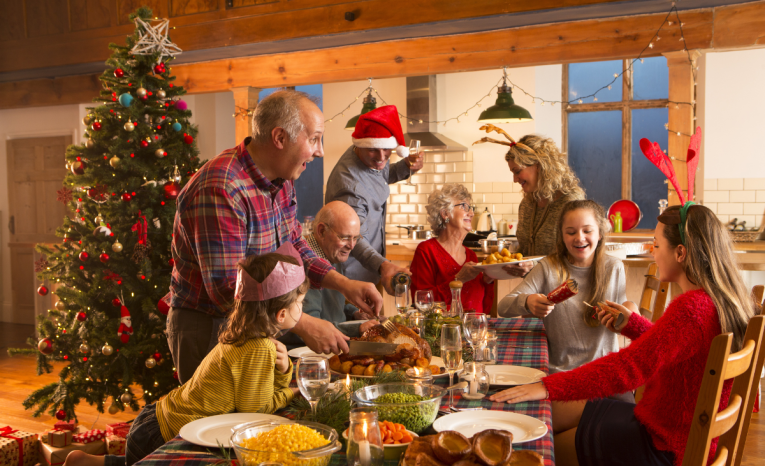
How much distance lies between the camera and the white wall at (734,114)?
21.0 feet

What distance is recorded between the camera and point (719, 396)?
140 centimetres

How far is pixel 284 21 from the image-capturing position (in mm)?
6047

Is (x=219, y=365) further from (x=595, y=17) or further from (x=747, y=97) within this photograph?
(x=747, y=97)

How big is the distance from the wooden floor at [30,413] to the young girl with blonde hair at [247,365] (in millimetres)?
2787

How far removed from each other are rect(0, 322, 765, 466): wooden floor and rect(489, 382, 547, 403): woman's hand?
90.0 inches

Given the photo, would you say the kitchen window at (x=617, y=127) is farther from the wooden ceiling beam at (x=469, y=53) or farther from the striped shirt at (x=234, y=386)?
the striped shirt at (x=234, y=386)

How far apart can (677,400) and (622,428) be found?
20 centimetres

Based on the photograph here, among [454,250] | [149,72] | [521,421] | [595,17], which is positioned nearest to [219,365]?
[521,421]

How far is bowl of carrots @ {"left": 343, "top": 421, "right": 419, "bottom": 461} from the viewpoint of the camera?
1289 millimetres

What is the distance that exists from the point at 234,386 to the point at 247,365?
66 millimetres

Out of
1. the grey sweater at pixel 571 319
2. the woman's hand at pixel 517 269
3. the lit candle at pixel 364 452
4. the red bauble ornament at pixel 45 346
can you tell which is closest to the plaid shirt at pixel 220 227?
the lit candle at pixel 364 452

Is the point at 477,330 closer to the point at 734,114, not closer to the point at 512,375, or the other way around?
the point at 512,375

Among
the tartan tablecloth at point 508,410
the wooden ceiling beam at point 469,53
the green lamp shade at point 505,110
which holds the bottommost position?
the tartan tablecloth at point 508,410

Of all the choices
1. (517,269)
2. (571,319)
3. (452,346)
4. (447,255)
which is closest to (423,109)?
(447,255)
